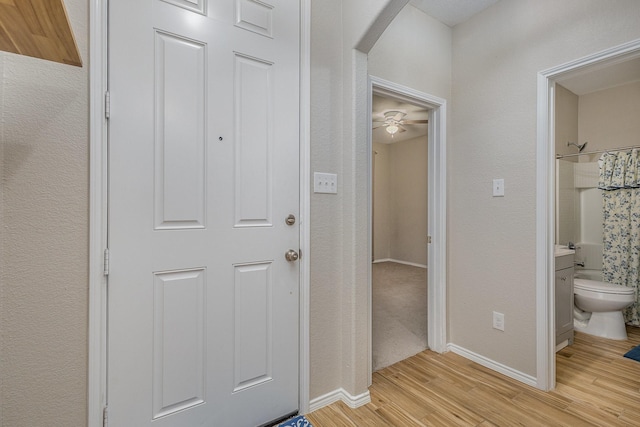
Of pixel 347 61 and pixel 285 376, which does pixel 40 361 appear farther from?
pixel 347 61

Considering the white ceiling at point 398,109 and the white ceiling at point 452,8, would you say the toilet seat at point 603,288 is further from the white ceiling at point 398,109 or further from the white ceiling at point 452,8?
the white ceiling at point 452,8

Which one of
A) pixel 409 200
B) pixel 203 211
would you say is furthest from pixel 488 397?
pixel 409 200

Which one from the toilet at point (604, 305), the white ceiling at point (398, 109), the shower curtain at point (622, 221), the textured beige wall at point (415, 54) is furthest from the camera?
the white ceiling at point (398, 109)

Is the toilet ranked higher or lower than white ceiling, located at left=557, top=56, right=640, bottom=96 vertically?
lower

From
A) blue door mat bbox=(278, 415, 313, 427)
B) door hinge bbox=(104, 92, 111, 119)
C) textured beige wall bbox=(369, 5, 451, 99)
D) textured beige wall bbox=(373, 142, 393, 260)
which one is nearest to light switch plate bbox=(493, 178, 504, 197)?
textured beige wall bbox=(369, 5, 451, 99)

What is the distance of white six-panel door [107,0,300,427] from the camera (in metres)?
1.14

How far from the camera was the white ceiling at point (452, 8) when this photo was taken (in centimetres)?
207

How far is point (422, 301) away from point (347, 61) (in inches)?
121

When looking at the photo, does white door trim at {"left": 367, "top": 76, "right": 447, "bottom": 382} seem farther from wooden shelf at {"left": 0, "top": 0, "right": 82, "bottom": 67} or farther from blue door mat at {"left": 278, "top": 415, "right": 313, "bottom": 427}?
wooden shelf at {"left": 0, "top": 0, "right": 82, "bottom": 67}

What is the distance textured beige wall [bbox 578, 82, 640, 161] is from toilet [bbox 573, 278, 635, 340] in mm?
1686

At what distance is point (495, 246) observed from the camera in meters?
2.07

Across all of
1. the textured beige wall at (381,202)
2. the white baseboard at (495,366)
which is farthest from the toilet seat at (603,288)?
the textured beige wall at (381,202)

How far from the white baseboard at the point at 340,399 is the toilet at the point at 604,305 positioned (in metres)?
2.40

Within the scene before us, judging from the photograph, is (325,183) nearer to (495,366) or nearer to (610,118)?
(495,366)
